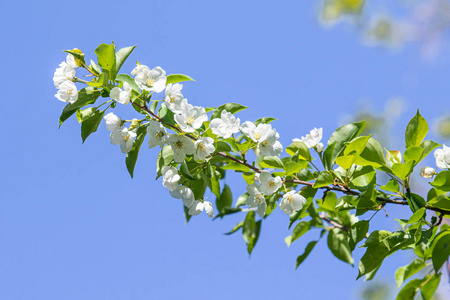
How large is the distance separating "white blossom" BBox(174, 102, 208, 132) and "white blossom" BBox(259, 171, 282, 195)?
0.22 metres

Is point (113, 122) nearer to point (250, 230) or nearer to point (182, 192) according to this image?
point (182, 192)

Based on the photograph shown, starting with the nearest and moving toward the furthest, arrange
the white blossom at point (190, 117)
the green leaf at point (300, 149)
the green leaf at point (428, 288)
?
the white blossom at point (190, 117), the green leaf at point (300, 149), the green leaf at point (428, 288)

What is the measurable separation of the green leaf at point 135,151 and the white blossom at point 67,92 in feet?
0.65

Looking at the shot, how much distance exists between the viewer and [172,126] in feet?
4.25

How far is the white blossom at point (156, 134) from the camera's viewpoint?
1.24 meters

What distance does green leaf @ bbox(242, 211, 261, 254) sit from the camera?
193 centimetres

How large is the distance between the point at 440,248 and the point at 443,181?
7.4 inches

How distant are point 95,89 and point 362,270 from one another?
89 cm

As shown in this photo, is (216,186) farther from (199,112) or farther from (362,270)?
(362,270)

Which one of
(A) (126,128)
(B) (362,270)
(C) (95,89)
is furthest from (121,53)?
(B) (362,270)

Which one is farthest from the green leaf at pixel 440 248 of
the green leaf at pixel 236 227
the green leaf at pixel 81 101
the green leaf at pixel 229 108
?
the green leaf at pixel 81 101

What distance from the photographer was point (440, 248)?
4.16 ft

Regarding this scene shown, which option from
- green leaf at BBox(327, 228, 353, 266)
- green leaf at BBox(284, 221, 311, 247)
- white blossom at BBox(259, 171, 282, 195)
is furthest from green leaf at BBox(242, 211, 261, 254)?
white blossom at BBox(259, 171, 282, 195)

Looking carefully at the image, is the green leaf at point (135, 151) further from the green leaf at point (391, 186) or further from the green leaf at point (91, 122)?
the green leaf at point (391, 186)
